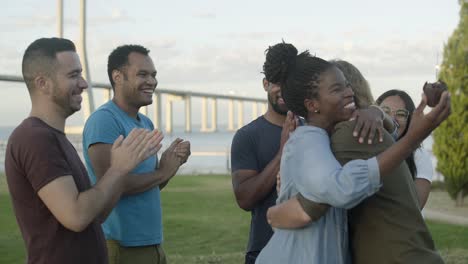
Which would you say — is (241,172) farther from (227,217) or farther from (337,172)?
(227,217)

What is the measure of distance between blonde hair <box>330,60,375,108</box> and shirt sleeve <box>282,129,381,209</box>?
46 centimetres

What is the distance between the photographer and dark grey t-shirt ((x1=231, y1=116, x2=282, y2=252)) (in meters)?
3.88

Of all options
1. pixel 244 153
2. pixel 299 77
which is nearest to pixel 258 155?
pixel 244 153

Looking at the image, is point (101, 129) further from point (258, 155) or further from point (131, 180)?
point (258, 155)

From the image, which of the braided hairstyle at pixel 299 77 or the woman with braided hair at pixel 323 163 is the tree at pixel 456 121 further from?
the woman with braided hair at pixel 323 163

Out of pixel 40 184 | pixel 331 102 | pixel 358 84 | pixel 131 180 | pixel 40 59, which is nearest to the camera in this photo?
pixel 331 102

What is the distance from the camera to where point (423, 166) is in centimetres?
396

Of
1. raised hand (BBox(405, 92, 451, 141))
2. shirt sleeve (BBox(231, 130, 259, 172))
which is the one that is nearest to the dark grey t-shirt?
shirt sleeve (BBox(231, 130, 259, 172))

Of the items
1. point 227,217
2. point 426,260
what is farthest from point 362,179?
point 227,217

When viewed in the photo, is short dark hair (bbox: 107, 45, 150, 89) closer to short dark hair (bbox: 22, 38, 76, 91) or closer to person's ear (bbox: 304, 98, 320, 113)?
short dark hair (bbox: 22, 38, 76, 91)

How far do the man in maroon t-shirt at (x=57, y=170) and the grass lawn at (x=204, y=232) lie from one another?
4912 millimetres

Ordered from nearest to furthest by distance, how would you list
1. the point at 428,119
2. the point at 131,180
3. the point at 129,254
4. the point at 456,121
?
1. the point at 428,119
2. the point at 131,180
3. the point at 129,254
4. the point at 456,121

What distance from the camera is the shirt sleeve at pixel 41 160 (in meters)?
2.66

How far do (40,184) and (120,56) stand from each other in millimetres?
1576
